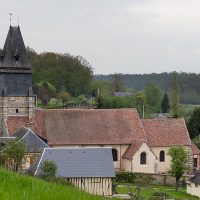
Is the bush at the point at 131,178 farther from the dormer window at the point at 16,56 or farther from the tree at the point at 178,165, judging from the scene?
the dormer window at the point at 16,56

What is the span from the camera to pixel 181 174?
131 ft

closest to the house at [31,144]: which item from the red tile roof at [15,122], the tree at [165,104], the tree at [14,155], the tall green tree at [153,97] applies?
the tree at [14,155]

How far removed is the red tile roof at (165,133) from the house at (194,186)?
30.4 feet

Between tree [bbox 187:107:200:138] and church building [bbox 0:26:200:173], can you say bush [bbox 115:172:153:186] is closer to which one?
church building [bbox 0:26:200:173]

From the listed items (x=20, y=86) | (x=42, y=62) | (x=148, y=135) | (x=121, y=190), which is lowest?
(x=121, y=190)

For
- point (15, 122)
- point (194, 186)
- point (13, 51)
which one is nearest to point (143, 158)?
point (194, 186)

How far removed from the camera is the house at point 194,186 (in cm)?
3741

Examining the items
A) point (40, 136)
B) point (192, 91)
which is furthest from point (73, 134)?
point (192, 91)

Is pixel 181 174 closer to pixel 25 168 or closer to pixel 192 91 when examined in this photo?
pixel 25 168

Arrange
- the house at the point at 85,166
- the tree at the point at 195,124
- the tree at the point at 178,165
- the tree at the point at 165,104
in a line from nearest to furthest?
the house at the point at 85,166
the tree at the point at 178,165
the tree at the point at 195,124
the tree at the point at 165,104

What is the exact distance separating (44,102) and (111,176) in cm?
5765

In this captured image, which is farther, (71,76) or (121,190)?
(71,76)

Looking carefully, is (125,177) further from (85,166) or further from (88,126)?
(85,166)

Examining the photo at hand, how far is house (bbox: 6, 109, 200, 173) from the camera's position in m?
45.6
